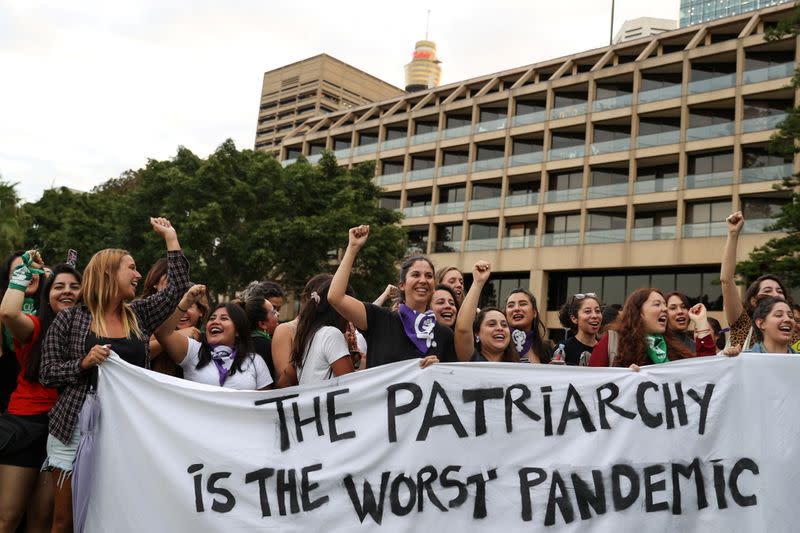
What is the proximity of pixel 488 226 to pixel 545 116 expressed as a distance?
7.04 meters

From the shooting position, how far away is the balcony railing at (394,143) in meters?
46.6

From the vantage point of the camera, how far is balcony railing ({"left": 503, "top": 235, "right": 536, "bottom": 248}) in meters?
39.8

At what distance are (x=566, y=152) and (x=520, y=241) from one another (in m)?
5.37

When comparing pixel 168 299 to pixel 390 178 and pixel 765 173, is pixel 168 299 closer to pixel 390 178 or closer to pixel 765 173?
pixel 765 173

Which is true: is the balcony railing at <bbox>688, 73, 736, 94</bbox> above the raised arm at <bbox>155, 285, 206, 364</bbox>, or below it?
above

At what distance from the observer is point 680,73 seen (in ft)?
124

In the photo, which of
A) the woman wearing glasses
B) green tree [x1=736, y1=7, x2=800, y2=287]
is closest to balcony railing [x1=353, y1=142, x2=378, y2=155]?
green tree [x1=736, y1=7, x2=800, y2=287]

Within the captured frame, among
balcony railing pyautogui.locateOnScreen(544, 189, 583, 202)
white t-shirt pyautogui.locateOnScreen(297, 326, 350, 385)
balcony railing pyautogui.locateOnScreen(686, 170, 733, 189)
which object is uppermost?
balcony railing pyautogui.locateOnScreen(686, 170, 733, 189)

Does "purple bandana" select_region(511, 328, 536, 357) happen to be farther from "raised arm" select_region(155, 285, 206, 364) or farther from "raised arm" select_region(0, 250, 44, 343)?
"raised arm" select_region(0, 250, 44, 343)

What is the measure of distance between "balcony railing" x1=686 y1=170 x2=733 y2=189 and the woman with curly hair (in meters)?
32.2

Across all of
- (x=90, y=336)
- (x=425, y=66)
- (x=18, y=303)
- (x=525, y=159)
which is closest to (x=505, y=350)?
(x=90, y=336)

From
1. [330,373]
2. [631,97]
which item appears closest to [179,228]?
[330,373]

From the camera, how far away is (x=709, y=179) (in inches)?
1356

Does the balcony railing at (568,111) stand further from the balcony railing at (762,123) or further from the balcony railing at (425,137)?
the balcony railing at (762,123)
